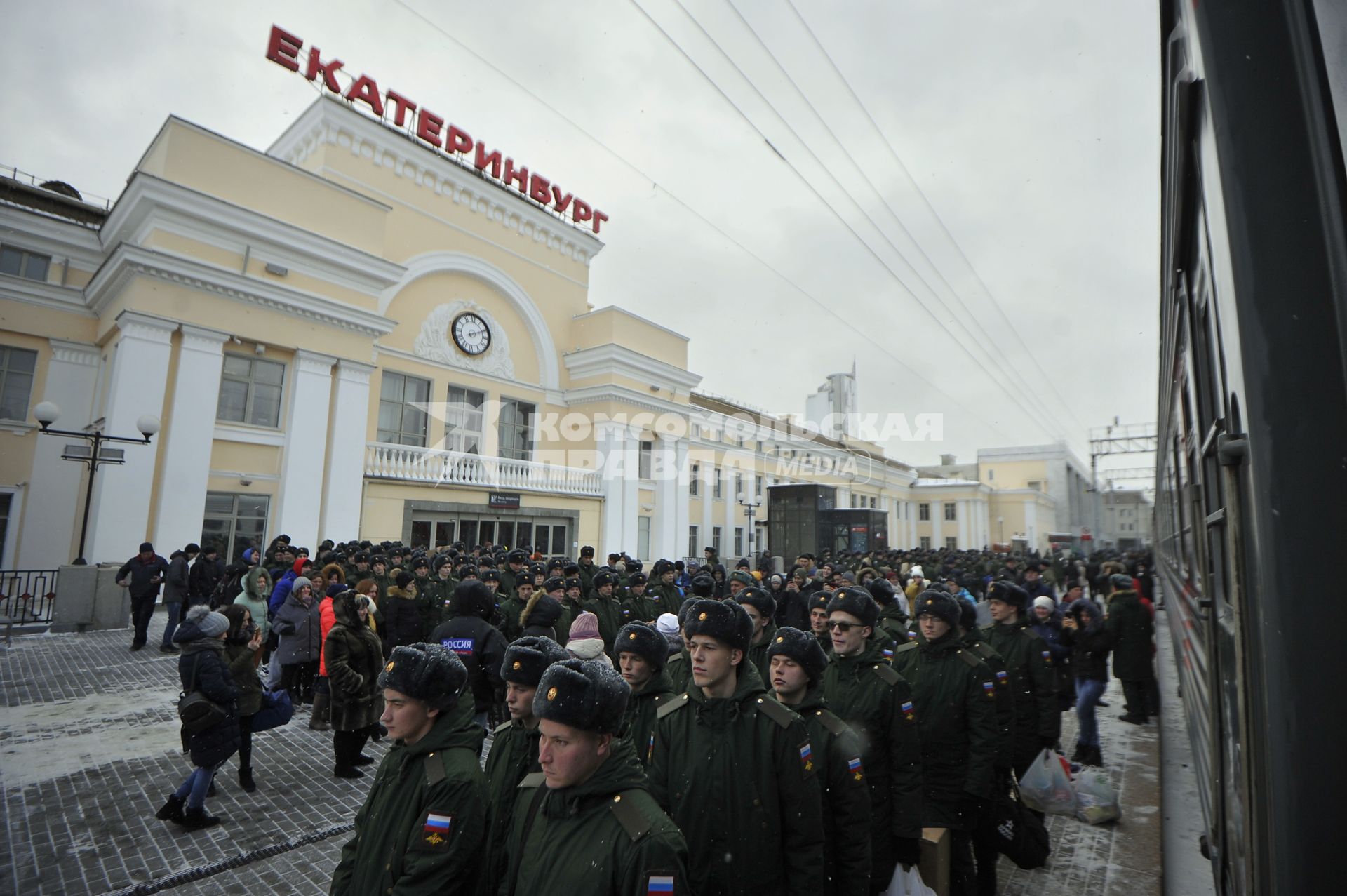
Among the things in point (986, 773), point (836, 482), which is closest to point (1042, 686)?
point (986, 773)

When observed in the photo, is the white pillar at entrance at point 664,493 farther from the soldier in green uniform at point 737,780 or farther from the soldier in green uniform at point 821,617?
the soldier in green uniform at point 737,780

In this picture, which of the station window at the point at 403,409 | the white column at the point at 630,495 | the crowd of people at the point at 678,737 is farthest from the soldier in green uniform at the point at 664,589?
the white column at the point at 630,495

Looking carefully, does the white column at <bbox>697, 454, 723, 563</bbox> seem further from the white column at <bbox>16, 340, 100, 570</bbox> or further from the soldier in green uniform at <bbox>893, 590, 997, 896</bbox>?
the soldier in green uniform at <bbox>893, 590, 997, 896</bbox>

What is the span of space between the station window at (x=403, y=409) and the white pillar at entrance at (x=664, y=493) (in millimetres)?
9845

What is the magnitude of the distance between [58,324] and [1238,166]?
22297 millimetres

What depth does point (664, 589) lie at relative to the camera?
9.61 m

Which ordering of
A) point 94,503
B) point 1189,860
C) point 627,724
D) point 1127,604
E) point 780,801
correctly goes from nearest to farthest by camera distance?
1. point 780,801
2. point 627,724
3. point 1189,860
4. point 1127,604
5. point 94,503

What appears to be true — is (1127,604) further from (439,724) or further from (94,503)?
(94,503)

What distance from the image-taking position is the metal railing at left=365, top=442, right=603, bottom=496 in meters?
18.7

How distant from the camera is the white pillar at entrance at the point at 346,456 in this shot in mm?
16859

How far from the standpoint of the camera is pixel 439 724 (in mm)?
2514

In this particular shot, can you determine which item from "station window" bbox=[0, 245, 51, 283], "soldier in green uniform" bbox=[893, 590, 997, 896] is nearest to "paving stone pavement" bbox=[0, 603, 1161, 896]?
"soldier in green uniform" bbox=[893, 590, 997, 896]

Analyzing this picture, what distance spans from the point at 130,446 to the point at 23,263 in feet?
24.3

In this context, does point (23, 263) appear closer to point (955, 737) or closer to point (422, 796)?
point (422, 796)
